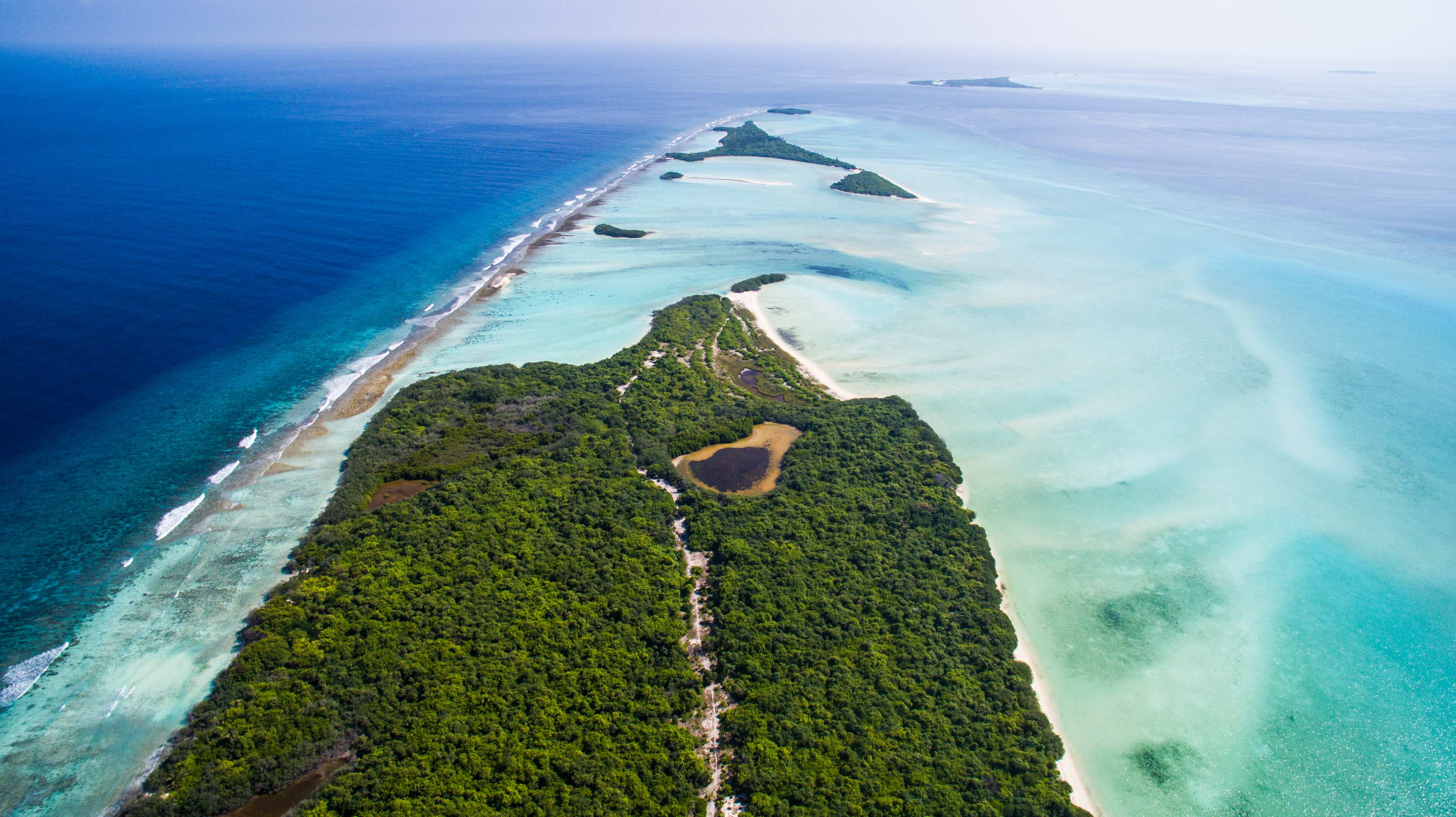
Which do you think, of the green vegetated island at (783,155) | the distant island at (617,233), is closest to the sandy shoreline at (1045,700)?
the distant island at (617,233)

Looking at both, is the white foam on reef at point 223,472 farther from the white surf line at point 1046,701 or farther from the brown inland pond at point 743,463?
the white surf line at point 1046,701

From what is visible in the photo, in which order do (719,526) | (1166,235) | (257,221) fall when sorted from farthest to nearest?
(1166,235) → (257,221) → (719,526)

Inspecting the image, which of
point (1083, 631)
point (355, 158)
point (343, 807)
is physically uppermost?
point (355, 158)

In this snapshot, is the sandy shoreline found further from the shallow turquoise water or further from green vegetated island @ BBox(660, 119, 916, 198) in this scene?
green vegetated island @ BBox(660, 119, 916, 198)

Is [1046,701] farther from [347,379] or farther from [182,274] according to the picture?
[182,274]

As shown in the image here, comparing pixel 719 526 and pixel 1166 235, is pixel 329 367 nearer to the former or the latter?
pixel 719 526

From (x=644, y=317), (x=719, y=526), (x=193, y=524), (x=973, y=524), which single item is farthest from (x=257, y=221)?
(x=973, y=524)

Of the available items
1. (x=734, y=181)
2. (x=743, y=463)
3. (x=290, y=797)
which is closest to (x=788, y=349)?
(x=743, y=463)

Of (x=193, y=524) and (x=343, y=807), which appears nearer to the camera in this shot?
(x=343, y=807)
